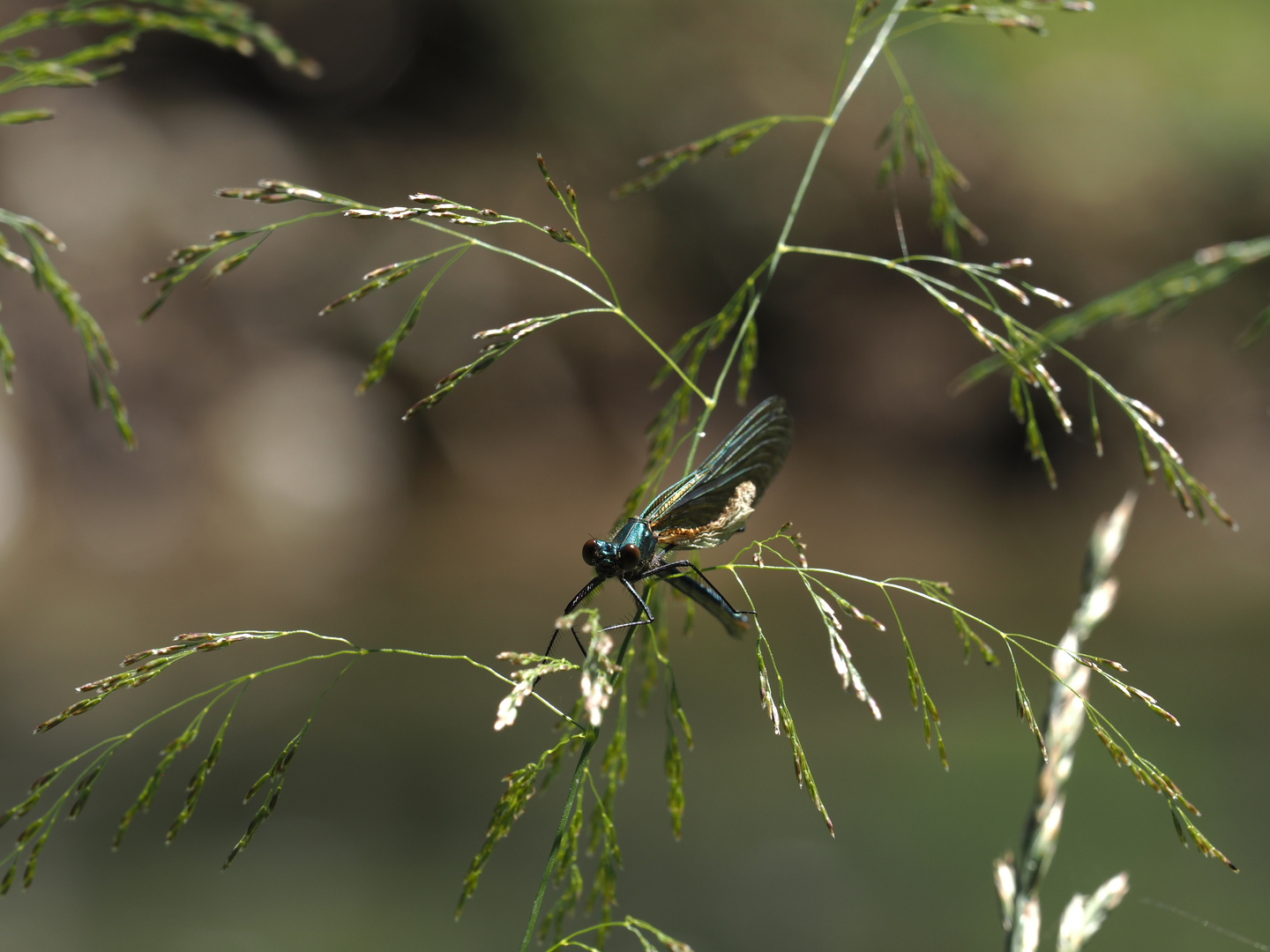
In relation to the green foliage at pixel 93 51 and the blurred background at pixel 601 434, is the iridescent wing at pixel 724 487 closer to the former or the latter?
the green foliage at pixel 93 51

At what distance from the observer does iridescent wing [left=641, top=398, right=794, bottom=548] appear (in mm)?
1182

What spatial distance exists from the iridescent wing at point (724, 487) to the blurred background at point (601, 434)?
508 cm

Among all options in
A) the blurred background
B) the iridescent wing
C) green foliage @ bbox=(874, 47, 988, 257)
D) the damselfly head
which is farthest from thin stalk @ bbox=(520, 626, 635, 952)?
the blurred background

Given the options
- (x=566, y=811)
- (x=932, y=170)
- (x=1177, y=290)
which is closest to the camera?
(x=1177, y=290)

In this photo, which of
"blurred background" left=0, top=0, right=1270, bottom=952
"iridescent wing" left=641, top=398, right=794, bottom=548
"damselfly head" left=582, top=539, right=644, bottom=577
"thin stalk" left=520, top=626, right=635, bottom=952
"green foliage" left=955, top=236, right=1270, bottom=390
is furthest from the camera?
"blurred background" left=0, top=0, right=1270, bottom=952

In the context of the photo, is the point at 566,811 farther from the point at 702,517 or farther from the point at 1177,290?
the point at 1177,290

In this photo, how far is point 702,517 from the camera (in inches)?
48.4

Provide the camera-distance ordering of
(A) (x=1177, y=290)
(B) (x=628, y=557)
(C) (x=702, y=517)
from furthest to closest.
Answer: (C) (x=702, y=517) < (B) (x=628, y=557) < (A) (x=1177, y=290)

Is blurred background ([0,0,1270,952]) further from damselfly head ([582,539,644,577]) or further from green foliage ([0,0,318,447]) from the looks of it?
green foliage ([0,0,318,447])

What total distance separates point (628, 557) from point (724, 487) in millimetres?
228

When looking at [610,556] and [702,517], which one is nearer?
[610,556]

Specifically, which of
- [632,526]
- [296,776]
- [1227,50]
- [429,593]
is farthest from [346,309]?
[1227,50]

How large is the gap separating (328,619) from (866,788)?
4.80 meters

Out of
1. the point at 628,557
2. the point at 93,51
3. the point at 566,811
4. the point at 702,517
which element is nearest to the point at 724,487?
the point at 702,517
